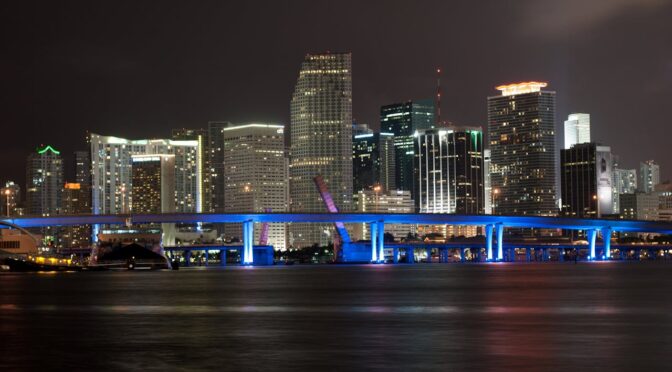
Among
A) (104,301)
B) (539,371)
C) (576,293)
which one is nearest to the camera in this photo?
(539,371)

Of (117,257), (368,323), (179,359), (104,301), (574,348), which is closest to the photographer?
(179,359)

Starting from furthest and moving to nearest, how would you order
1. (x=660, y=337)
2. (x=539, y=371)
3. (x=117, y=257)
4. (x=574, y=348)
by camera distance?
(x=117, y=257)
(x=660, y=337)
(x=574, y=348)
(x=539, y=371)

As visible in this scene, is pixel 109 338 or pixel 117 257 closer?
pixel 109 338

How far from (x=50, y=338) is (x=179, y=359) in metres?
9.58

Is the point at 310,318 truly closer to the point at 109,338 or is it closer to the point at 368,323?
the point at 368,323

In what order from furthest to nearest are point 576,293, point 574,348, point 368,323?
1. point 576,293
2. point 368,323
3. point 574,348

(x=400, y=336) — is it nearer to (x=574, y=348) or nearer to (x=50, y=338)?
(x=574, y=348)

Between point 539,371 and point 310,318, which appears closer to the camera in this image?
point 539,371

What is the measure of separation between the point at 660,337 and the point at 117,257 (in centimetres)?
16094

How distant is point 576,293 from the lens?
72.4 m

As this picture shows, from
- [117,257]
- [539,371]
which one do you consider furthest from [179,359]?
[117,257]

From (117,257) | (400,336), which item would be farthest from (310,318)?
(117,257)

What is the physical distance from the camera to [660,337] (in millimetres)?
36625

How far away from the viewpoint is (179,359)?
30578mm
